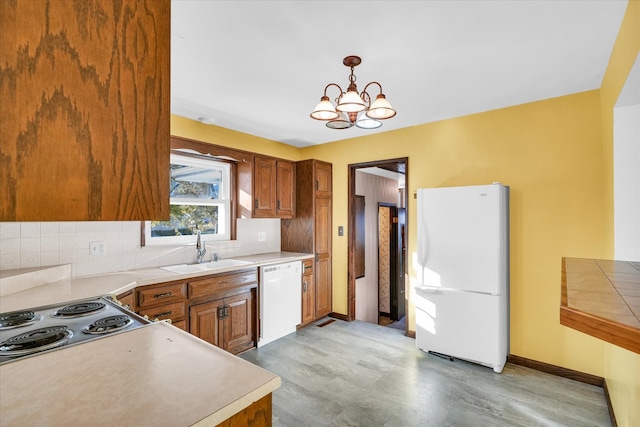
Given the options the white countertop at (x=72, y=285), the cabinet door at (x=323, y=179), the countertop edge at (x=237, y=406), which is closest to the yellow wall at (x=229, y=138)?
the cabinet door at (x=323, y=179)

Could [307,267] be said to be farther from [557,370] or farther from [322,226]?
[557,370]

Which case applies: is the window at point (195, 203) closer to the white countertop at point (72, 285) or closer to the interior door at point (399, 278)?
the white countertop at point (72, 285)

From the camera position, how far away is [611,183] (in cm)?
225

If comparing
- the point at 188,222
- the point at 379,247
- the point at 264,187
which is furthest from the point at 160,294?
the point at 379,247

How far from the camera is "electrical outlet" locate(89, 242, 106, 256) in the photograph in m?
2.66

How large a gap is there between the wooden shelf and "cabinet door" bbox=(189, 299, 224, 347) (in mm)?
2688

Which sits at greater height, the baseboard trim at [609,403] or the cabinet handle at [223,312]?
the cabinet handle at [223,312]

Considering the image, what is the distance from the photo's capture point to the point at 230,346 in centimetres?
306

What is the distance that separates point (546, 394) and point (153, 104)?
3246mm

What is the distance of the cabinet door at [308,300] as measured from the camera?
3.86 meters

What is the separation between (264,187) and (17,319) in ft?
8.58

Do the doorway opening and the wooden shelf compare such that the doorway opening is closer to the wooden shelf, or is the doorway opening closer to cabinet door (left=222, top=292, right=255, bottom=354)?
cabinet door (left=222, top=292, right=255, bottom=354)

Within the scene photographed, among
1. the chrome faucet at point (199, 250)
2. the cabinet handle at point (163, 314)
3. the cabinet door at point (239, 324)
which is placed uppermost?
the chrome faucet at point (199, 250)

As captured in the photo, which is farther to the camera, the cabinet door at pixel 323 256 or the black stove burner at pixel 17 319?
the cabinet door at pixel 323 256
